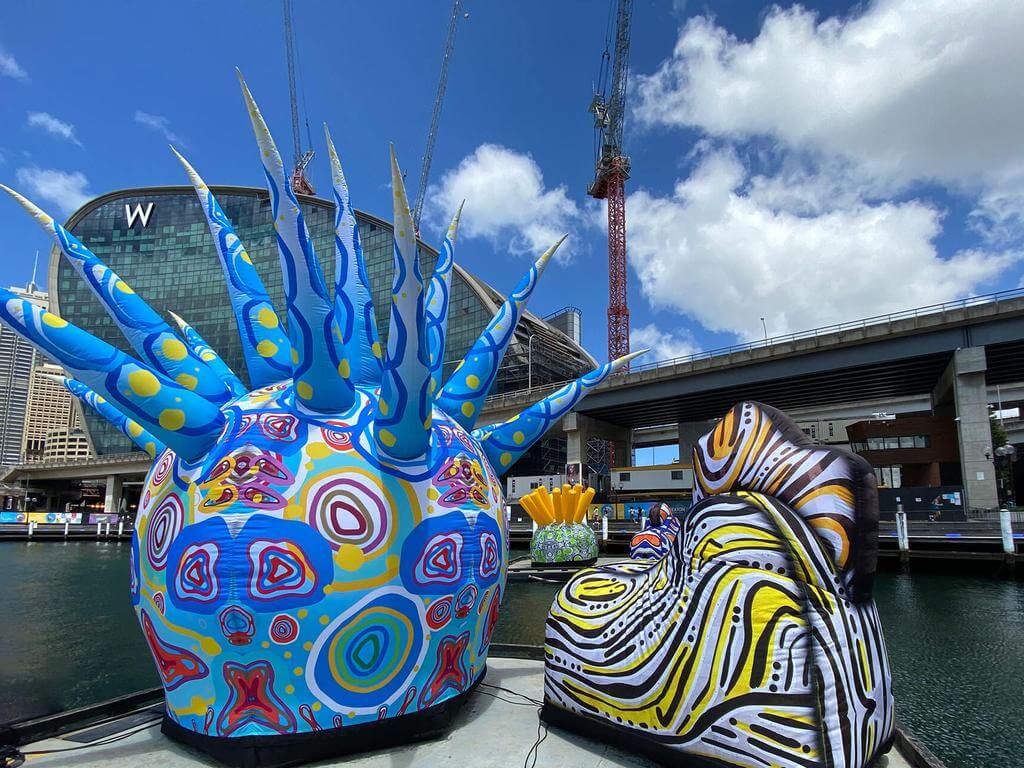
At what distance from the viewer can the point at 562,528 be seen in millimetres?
19766

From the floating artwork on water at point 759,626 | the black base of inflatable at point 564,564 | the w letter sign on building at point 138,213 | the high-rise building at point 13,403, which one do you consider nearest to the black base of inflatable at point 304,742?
the floating artwork on water at point 759,626

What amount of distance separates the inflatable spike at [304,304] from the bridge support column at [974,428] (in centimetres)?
3158

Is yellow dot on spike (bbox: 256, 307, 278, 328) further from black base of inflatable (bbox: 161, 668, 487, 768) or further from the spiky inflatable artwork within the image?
black base of inflatable (bbox: 161, 668, 487, 768)

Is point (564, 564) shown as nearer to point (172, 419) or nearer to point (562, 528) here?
point (562, 528)

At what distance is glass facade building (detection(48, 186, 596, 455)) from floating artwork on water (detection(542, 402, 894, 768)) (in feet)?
198

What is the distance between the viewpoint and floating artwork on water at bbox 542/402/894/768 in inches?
135

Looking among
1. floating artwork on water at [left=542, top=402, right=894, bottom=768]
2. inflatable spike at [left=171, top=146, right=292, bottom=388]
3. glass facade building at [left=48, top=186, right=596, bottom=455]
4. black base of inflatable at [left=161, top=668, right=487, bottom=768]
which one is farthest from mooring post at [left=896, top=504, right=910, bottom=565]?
glass facade building at [left=48, top=186, right=596, bottom=455]

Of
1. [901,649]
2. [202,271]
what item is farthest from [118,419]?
[202,271]

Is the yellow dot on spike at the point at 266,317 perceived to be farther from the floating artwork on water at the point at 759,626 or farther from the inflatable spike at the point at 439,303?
the floating artwork on water at the point at 759,626

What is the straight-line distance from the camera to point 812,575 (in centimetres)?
358

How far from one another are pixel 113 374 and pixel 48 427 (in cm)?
15204

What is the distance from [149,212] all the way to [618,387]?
200 ft

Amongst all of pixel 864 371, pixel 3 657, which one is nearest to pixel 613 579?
pixel 3 657

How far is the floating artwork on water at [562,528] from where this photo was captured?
1950 cm
